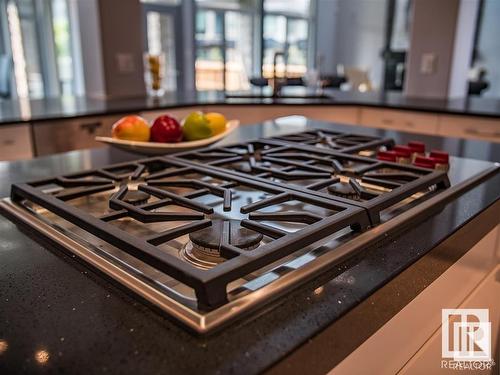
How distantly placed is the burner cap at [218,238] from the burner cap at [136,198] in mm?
196

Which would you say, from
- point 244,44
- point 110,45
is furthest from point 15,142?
point 244,44

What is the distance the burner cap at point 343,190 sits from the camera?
2.53 feet

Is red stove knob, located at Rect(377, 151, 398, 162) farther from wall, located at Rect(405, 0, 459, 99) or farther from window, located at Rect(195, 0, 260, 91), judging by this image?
window, located at Rect(195, 0, 260, 91)

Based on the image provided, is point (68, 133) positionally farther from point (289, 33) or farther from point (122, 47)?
point (289, 33)

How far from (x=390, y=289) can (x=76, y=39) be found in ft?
9.41

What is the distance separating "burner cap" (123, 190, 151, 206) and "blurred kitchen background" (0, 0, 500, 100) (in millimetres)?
2279

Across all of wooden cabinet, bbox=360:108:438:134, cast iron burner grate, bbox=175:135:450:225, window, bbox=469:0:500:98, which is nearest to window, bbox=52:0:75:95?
wooden cabinet, bbox=360:108:438:134

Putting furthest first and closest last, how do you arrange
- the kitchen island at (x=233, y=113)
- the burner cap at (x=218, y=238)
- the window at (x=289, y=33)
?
the window at (x=289, y=33)
the kitchen island at (x=233, y=113)
the burner cap at (x=218, y=238)

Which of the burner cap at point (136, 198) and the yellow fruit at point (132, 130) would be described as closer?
the burner cap at point (136, 198)

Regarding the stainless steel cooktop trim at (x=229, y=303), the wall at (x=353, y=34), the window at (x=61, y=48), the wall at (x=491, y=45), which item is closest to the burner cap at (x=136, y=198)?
the stainless steel cooktop trim at (x=229, y=303)

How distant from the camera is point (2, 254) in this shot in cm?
59

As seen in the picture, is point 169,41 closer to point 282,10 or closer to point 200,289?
point 282,10

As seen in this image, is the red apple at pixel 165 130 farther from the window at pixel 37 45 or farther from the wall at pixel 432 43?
the window at pixel 37 45

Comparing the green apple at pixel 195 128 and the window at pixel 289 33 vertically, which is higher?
the window at pixel 289 33
